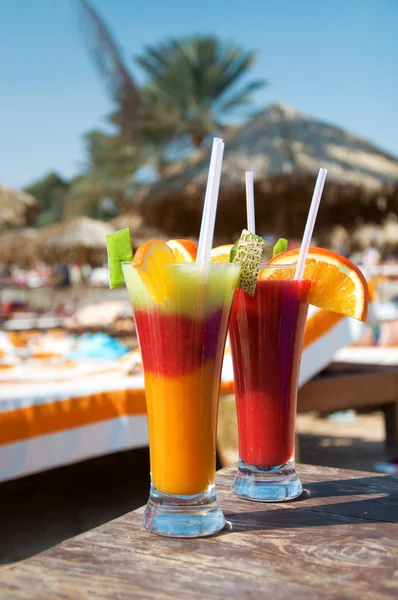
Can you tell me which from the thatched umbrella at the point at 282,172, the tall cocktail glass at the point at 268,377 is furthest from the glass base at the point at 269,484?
the thatched umbrella at the point at 282,172

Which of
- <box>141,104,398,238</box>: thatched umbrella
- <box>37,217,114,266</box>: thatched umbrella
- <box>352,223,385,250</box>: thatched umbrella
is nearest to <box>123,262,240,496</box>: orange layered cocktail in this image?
<box>141,104,398,238</box>: thatched umbrella

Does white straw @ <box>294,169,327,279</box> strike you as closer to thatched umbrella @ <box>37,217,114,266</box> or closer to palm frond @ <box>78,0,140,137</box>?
palm frond @ <box>78,0,140,137</box>

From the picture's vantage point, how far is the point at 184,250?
1.01 metres

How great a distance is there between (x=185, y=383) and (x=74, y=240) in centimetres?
1206

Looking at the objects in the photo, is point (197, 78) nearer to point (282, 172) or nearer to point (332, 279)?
point (282, 172)

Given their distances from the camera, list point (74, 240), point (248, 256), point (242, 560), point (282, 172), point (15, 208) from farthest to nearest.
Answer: point (15, 208) < point (74, 240) < point (282, 172) < point (248, 256) < point (242, 560)

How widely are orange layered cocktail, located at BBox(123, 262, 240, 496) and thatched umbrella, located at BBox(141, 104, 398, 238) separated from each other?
6.63m

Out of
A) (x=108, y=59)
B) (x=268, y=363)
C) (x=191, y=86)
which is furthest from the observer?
(x=191, y=86)

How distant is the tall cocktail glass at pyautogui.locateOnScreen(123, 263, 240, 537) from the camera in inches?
35.6

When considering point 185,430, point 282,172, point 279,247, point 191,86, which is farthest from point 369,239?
point 185,430

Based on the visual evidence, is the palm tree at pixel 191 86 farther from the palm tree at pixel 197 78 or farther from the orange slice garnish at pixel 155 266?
the orange slice garnish at pixel 155 266

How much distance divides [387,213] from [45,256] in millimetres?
7066

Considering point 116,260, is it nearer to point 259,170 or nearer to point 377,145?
point 259,170

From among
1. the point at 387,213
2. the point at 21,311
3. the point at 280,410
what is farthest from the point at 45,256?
the point at 280,410
